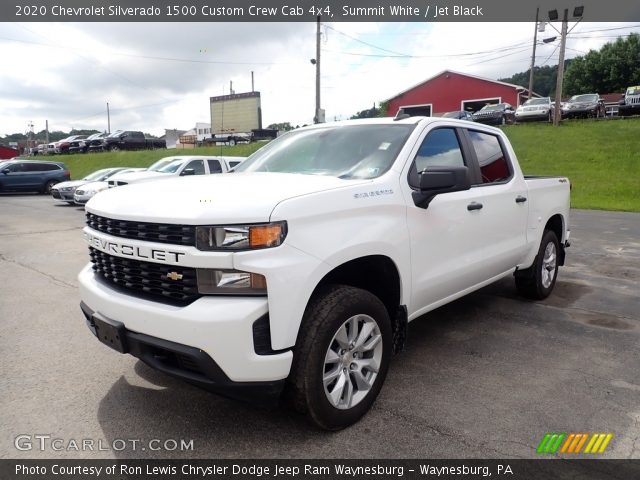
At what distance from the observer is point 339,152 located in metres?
3.52

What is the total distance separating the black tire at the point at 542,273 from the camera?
199 inches

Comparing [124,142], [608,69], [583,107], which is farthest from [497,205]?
[608,69]

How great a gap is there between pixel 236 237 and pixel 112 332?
3.07 feet

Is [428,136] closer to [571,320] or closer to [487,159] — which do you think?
[487,159]

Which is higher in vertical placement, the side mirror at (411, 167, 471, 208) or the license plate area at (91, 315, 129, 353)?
the side mirror at (411, 167, 471, 208)

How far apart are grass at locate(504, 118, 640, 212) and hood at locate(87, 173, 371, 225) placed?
48.0ft

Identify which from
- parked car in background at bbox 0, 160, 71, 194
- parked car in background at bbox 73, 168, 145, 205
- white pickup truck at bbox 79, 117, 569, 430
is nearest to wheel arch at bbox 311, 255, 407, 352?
white pickup truck at bbox 79, 117, 569, 430

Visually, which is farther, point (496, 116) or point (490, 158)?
point (496, 116)

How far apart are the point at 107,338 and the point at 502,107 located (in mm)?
30970

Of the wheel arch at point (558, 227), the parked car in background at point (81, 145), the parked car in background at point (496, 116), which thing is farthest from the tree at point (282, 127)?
the wheel arch at point (558, 227)

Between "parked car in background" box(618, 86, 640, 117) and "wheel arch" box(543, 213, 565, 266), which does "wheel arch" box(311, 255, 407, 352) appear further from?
"parked car in background" box(618, 86, 640, 117)

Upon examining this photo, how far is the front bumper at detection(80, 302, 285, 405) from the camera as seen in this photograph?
7.55ft

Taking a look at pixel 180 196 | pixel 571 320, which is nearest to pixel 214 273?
pixel 180 196

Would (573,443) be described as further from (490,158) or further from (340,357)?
(490,158)
